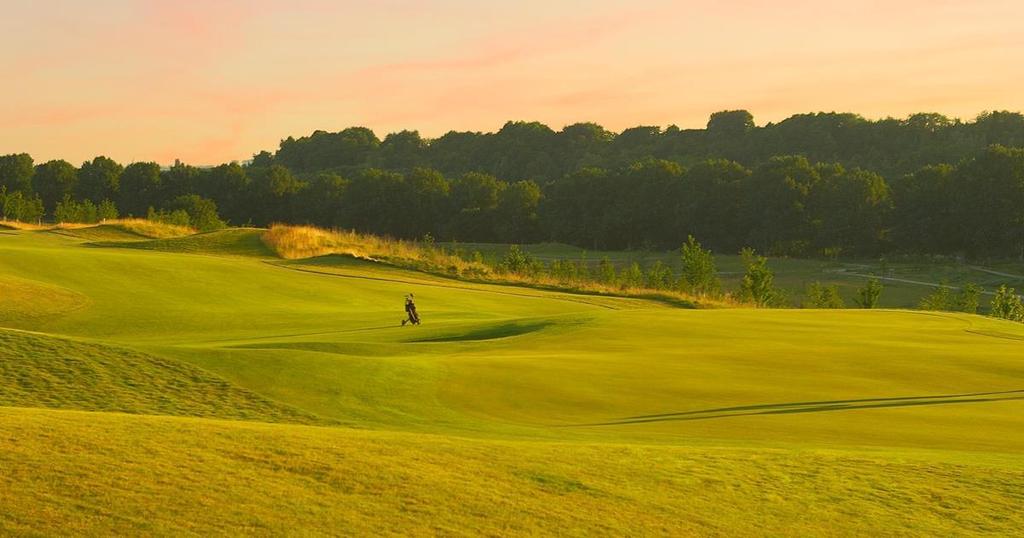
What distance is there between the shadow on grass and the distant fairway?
0.30 feet

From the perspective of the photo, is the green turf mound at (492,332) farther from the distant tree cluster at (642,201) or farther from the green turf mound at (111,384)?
the distant tree cluster at (642,201)

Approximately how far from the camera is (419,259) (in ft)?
207

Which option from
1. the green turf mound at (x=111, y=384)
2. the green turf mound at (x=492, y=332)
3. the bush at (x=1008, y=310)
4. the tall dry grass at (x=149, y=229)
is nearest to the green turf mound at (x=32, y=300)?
the green turf mound at (x=492, y=332)

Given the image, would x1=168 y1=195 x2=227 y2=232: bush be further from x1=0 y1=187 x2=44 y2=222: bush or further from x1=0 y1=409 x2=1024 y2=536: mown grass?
x1=0 y1=409 x2=1024 y2=536: mown grass

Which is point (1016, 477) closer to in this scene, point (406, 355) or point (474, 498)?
point (474, 498)

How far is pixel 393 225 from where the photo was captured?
139 meters

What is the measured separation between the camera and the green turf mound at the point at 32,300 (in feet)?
106

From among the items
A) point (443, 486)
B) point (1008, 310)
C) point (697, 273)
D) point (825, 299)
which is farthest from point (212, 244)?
point (443, 486)

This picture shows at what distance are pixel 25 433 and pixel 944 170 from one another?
120 meters

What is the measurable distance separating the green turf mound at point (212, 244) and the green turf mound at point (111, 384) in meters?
42.9

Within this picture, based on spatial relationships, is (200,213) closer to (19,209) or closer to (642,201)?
(19,209)

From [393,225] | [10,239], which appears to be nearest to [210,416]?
[10,239]

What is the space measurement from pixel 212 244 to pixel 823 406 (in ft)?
171

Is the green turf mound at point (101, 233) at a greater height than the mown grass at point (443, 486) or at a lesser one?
greater
